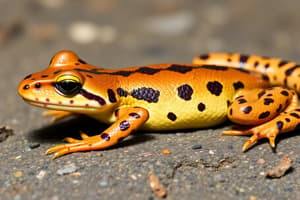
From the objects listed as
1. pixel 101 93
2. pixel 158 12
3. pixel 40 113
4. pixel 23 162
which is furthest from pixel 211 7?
pixel 23 162

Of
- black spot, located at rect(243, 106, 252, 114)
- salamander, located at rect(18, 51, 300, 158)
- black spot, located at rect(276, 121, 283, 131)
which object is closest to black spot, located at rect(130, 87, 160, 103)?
salamander, located at rect(18, 51, 300, 158)

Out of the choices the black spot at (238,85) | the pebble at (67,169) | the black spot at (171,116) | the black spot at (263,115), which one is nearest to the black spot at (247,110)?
the black spot at (263,115)

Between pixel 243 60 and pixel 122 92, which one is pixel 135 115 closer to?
pixel 122 92

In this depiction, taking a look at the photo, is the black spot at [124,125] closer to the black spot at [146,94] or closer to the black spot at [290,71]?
the black spot at [146,94]

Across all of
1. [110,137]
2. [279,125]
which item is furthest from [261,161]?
[110,137]

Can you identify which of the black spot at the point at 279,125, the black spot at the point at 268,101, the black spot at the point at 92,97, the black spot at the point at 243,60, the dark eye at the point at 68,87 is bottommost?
the black spot at the point at 279,125
